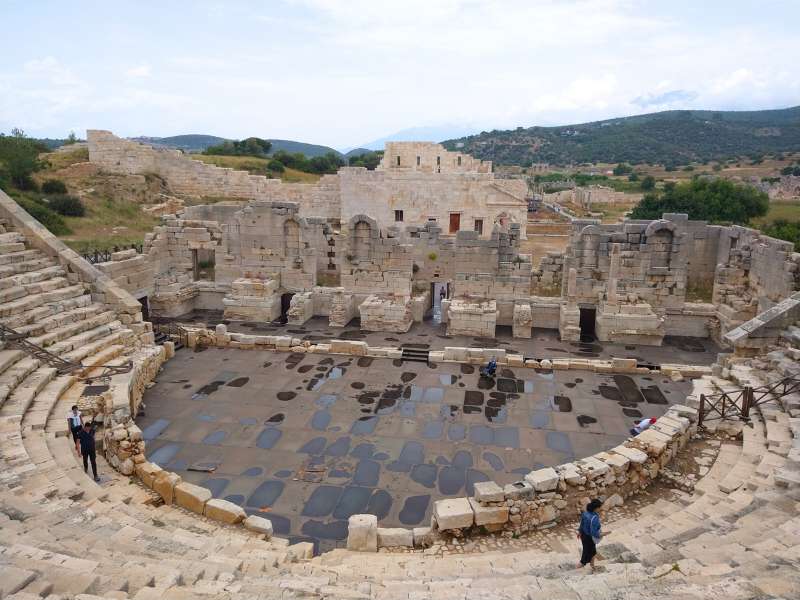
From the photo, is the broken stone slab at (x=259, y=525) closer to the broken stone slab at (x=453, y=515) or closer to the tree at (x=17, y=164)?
the broken stone slab at (x=453, y=515)

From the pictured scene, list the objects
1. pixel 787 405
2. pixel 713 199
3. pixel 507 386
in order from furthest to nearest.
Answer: pixel 713 199, pixel 507 386, pixel 787 405

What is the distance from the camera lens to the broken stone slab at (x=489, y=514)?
23.8ft

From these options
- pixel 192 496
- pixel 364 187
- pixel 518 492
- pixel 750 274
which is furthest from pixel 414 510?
pixel 364 187

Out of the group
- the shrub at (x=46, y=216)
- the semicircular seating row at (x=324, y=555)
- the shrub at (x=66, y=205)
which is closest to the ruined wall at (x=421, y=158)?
the shrub at (x=66, y=205)

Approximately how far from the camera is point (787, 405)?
29.5ft

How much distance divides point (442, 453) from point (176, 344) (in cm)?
859

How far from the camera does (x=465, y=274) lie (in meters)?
17.0

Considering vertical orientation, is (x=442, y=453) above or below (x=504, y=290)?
below

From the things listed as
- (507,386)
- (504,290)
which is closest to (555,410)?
(507,386)

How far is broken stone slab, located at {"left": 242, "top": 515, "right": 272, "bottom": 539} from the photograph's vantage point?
725 centimetres

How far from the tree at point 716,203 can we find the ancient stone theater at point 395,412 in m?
22.8

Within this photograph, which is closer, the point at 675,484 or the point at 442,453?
the point at 675,484

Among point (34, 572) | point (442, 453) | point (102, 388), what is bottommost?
point (442, 453)

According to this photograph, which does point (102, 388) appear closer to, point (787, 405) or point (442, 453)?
point (442, 453)
